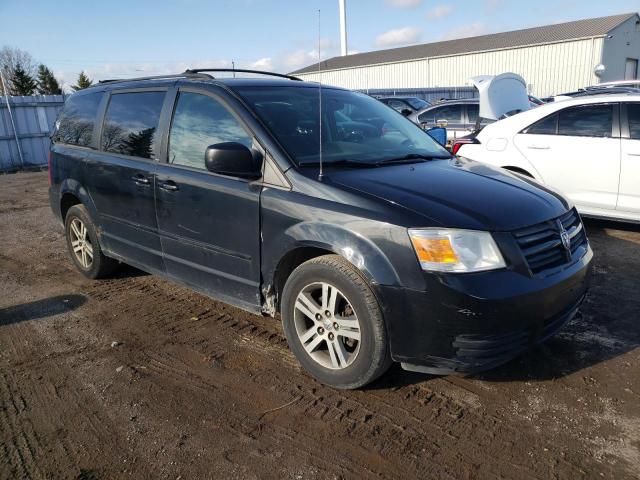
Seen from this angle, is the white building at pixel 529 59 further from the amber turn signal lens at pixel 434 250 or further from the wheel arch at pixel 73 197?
the amber turn signal lens at pixel 434 250

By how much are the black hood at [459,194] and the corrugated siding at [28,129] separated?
15.5m

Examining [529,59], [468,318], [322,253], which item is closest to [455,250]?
[468,318]

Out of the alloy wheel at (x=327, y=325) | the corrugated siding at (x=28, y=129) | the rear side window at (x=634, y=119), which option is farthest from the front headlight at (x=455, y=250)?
the corrugated siding at (x=28, y=129)

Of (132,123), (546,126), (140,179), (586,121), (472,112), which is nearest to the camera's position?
(140,179)

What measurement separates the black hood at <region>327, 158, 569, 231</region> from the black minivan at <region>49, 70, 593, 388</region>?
1cm

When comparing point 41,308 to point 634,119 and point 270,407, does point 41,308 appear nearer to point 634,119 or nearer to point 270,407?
point 270,407

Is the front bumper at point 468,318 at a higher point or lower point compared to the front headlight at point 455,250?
lower

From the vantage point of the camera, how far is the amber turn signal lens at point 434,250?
2.57 metres

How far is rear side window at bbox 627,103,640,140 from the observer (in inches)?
224

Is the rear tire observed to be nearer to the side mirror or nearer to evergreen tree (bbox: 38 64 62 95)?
the side mirror

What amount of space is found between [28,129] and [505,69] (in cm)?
3103

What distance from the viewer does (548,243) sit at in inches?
112

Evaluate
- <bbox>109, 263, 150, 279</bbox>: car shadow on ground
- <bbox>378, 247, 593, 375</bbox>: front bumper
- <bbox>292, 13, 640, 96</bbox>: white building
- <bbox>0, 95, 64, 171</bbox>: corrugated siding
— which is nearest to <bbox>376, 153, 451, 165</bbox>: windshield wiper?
<bbox>378, 247, 593, 375</bbox>: front bumper

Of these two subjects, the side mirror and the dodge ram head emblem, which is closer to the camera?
the dodge ram head emblem
